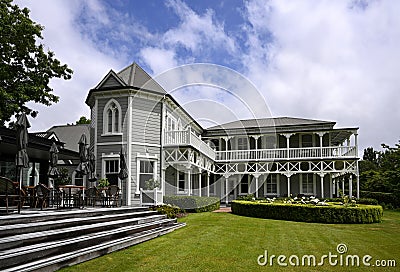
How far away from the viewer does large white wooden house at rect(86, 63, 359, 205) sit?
19938 millimetres

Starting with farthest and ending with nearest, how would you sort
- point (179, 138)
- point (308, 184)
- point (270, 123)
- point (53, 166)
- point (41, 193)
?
1. point (270, 123)
2. point (308, 184)
3. point (179, 138)
4. point (53, 166)
5. point (41, 193)

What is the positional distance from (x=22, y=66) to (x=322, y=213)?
1824cm

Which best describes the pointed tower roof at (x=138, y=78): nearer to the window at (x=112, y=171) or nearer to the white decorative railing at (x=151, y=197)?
the window at (x=112, y=171)

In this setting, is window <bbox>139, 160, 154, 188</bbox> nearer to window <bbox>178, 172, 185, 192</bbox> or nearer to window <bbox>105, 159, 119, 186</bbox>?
window <bbox>105, 159, 119, 186</bbox>

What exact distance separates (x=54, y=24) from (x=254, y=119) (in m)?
19.6

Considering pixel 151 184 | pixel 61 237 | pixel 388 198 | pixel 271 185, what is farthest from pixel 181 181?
pixel 388 198

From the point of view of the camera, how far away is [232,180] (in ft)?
104

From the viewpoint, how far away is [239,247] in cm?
939

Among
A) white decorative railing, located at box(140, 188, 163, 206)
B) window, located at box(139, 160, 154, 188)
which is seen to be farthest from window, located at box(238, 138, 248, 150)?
white decorative railing, located at box(140, 188, 163, 206)

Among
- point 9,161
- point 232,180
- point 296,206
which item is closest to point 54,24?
point 9,161

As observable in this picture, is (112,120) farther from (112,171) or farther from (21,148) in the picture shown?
(21,148)

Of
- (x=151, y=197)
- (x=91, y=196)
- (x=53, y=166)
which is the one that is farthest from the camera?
(x=151, y=197)

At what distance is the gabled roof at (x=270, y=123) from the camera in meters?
30.1

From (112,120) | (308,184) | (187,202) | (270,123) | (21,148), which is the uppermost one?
(270,123)
